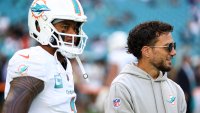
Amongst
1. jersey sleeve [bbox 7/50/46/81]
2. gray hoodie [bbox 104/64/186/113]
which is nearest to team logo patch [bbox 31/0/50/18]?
jersey sleeve [bbox 7/50/46/81]

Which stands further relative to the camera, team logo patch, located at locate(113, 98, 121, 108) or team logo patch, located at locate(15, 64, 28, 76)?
team logo patch, located at locate(113, 98, 121, 108)

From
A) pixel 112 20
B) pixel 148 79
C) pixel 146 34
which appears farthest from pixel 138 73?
pixel 112 20

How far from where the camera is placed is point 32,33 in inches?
213

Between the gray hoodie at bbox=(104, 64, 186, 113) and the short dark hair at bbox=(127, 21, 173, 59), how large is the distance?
15 cm

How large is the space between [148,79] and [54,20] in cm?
95

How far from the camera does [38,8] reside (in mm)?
5336

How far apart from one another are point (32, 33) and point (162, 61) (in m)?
1.03

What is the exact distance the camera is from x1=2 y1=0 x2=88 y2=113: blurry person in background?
16.2 ft

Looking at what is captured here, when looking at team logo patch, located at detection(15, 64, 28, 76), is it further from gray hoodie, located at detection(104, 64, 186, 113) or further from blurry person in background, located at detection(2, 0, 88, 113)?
gray hoodie, located at detection(104, 64, 186, 113)

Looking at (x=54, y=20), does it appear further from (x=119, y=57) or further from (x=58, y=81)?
(x=119, y=57)

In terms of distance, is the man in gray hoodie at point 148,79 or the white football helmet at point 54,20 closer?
the white football helmet at point 54,20

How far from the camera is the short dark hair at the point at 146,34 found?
585cm

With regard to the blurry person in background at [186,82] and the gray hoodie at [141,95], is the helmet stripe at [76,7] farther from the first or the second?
the blurry person in background at [186,82]

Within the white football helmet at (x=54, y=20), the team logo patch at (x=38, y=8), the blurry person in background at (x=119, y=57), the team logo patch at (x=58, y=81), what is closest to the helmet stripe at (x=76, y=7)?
the white football helmet at (x=54, y=20)
